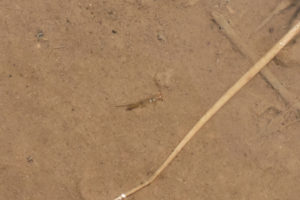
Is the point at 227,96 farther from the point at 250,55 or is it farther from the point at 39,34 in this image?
the point at 39,34

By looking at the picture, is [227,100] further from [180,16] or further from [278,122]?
[180,16]

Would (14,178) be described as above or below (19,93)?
below

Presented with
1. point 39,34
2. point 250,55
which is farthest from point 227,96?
point 39,34

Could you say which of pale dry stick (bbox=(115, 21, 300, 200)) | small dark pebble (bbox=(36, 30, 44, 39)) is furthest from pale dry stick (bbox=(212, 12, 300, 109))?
small dark pebble (bbox=(36, 30, 44, 39))

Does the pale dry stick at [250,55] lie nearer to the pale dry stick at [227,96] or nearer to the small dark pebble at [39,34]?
the pale dry stick at [227,96]

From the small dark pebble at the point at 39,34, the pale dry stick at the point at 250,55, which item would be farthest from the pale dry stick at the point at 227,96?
the small dark pebble at the point at 39,34

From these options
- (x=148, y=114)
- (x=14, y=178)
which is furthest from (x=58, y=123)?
(x=148, y=114)

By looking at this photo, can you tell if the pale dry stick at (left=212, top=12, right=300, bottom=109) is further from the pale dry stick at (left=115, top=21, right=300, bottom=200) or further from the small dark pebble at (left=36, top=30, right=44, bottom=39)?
the small dark pebble at (left=36, top=30, right=44, bottom=39)
